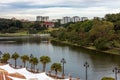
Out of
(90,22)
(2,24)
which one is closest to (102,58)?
(90,22)

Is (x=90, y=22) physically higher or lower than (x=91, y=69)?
higher

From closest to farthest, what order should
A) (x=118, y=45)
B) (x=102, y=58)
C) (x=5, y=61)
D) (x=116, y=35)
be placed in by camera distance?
1. (x=5, y=61)
2. (x=102, y=58)
3. (x=118, y=45)
4. (x=116, y=35)

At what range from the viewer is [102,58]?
212ft

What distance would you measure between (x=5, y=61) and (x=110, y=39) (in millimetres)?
34732

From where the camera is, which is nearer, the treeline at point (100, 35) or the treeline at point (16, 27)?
the treeline at point (100, 35)

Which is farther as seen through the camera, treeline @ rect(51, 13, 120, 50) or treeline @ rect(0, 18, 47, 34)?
treeline @ rect(0, 18, 47, 34)

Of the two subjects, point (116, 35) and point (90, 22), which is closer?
point (116, 35)

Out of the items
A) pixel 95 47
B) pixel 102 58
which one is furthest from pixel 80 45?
pixel 102 58

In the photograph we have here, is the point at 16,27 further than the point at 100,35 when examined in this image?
Yes

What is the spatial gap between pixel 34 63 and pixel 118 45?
34.1 metres

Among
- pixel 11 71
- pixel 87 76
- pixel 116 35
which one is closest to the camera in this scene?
pixel 11 71

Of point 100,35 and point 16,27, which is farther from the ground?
point 100,35

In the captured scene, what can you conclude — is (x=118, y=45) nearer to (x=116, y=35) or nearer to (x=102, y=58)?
(x=116, y=35)

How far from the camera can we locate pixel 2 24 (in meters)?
180
